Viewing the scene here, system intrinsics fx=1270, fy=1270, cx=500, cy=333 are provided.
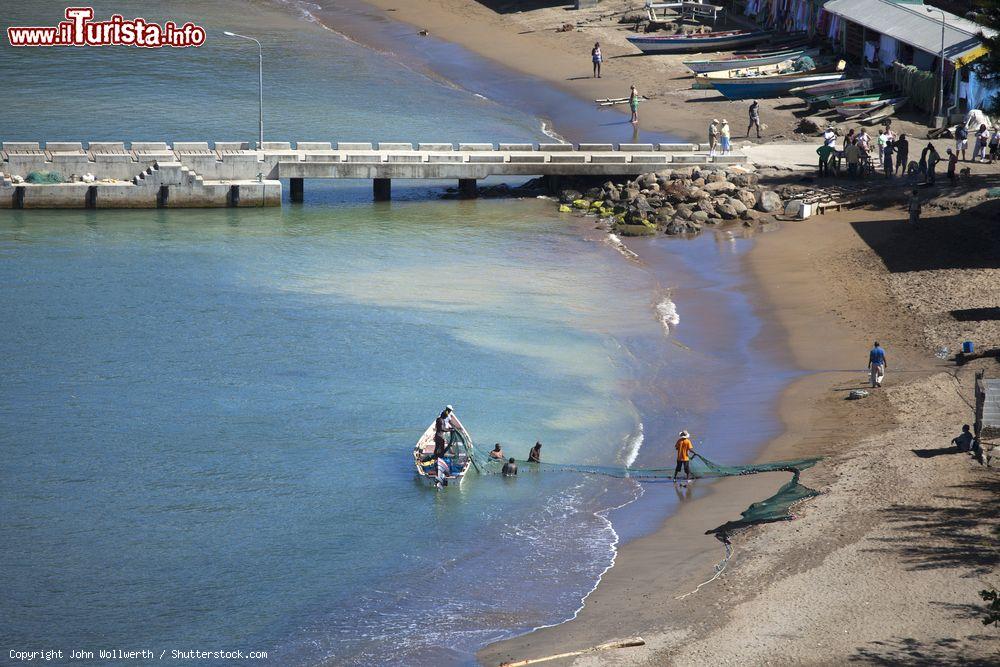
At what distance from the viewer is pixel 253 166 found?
174 feet

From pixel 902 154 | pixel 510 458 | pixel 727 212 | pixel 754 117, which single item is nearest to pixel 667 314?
pixel 727 212

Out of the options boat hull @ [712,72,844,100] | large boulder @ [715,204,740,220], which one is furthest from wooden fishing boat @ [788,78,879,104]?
large boulder @ [715,204,740,220]

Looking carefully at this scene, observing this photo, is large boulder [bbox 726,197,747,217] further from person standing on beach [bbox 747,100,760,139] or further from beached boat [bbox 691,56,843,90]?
beached boat [bbox 691,56,843,90]

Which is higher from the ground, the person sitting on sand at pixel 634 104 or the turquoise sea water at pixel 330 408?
the person sitting on sand at pixel 634 104

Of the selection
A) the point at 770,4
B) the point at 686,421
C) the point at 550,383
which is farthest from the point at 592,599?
the point at 770,4

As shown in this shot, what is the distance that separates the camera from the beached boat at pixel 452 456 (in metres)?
27.2

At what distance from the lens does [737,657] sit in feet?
60.6

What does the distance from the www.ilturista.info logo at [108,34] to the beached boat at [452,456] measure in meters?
62.1

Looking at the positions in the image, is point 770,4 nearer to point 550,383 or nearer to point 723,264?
point 723,264

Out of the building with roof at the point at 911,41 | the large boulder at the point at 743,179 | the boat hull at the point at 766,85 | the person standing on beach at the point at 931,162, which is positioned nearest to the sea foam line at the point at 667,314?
the large boulder at the point at 743,179

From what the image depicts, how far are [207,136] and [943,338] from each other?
4123cm

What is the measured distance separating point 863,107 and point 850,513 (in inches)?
1389

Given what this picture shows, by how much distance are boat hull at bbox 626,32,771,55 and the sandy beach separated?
102 ft

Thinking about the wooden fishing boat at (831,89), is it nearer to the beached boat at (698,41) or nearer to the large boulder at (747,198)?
the large boulder at (747,198)
